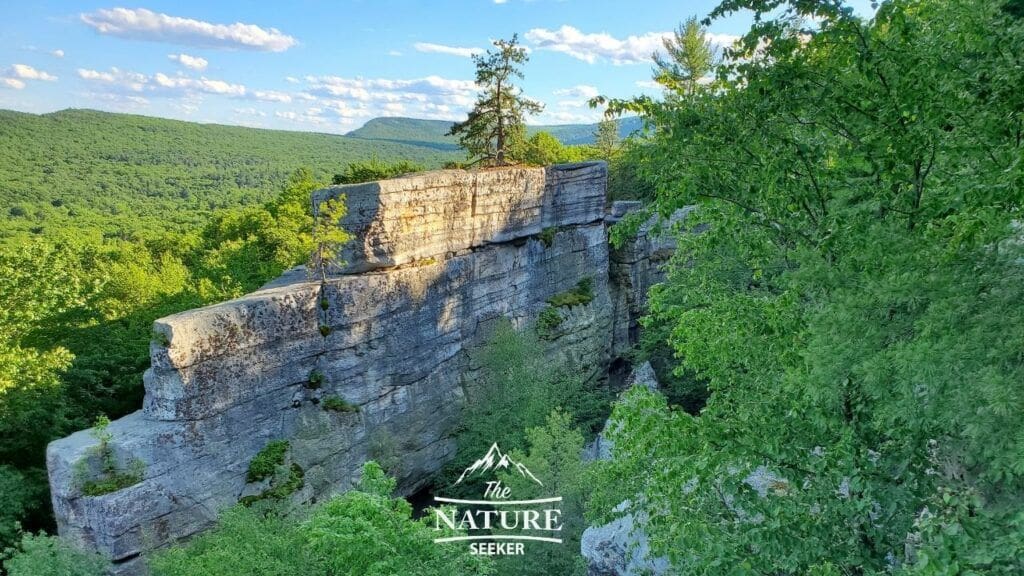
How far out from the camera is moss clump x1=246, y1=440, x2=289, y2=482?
42.3 ft

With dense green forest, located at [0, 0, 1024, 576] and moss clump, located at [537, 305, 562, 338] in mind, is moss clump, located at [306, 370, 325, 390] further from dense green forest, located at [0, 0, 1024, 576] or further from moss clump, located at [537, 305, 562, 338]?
moss clump, located at [537, 305, 562, 338]

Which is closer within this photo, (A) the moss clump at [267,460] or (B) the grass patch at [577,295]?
(A) the moss clump at [267,460]

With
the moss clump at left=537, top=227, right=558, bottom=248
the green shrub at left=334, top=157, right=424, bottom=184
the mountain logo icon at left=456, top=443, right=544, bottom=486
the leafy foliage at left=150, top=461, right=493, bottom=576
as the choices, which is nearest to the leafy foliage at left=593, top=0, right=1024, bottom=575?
the leafy foliage at left=150, top=461, right=493, bottom=576

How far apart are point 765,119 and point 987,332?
253 centimetres

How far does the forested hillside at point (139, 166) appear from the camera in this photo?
70438 millimetres

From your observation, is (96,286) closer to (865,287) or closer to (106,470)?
(106,470)

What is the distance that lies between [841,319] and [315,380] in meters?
11.9

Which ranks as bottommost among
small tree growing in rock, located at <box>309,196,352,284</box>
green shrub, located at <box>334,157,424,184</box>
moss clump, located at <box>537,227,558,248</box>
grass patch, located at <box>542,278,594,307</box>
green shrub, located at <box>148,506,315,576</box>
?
green shrub, located at <box>148,506,315,576</box>

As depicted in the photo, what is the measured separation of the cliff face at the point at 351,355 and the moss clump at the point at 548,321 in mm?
345

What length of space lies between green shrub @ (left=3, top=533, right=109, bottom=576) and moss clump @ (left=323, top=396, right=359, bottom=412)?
512 centimetres

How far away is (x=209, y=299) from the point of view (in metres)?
19.4

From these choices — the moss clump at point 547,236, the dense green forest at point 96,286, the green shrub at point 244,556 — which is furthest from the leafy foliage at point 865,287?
the moss clump at point 547,236

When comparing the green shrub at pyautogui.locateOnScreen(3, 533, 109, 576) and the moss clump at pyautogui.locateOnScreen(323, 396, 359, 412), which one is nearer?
the green shrub at pyautogui.locateOnScreen(3, 533, 109, 576)

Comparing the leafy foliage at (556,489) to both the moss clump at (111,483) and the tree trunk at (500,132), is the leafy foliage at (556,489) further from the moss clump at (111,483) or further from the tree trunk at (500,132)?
the tree trunk at (500,132)
